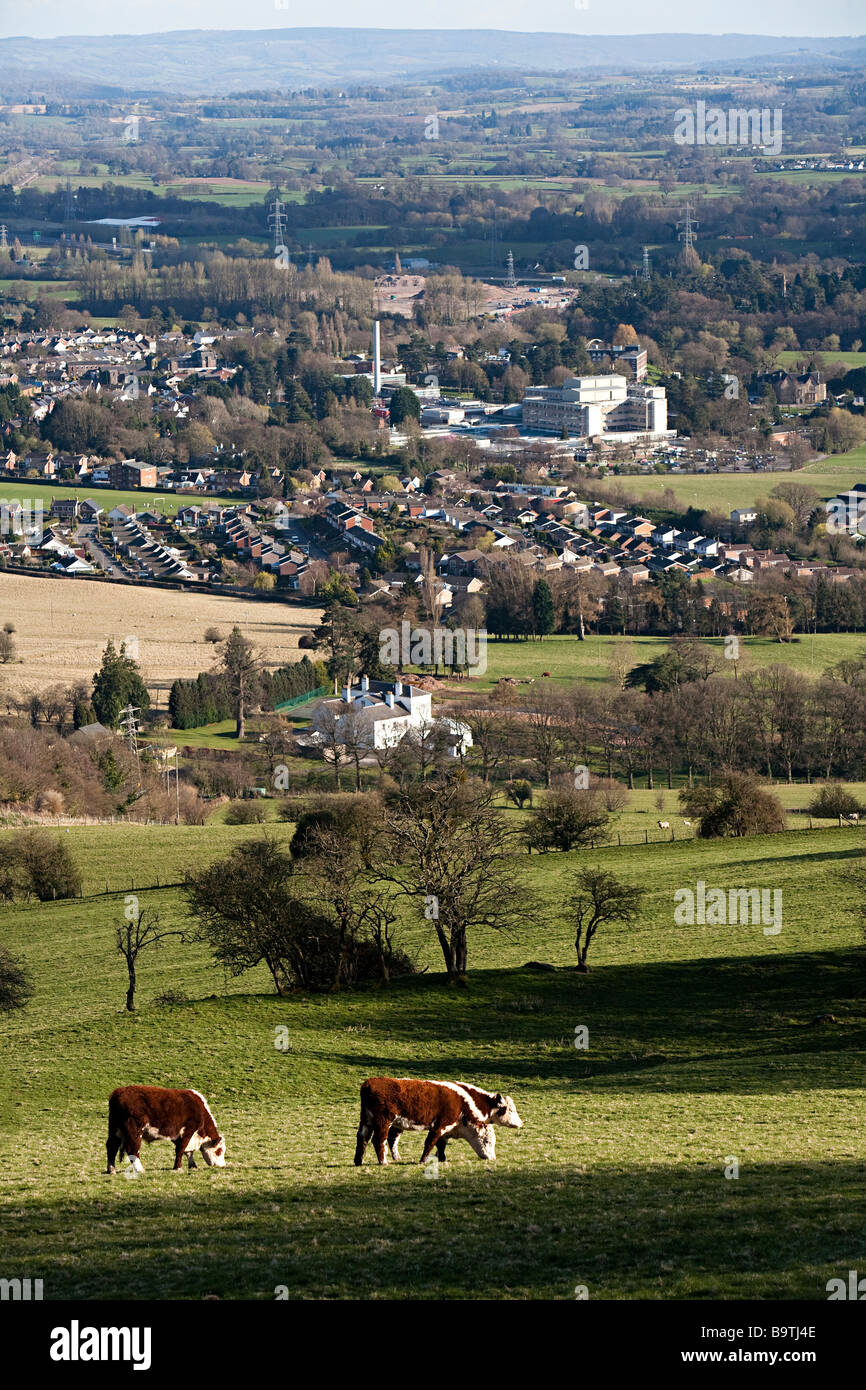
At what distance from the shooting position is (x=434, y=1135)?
10.4 m

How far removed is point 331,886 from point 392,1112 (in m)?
8.36

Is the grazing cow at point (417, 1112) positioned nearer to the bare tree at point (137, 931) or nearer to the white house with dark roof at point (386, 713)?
the bare tree at point (137, 931)

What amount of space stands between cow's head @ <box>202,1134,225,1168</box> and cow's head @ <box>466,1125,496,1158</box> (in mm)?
1604

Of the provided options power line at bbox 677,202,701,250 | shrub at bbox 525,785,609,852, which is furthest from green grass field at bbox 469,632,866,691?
power line at bbox 677,202,701,250

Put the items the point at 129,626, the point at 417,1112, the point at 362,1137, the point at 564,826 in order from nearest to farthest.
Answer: the point at 417,1112, the point at 362,1137, the point at 564,826, the point at 129,626

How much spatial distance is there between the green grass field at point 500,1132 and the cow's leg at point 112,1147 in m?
0.10

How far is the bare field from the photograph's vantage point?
49.6 m

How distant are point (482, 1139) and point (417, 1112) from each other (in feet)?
1.78

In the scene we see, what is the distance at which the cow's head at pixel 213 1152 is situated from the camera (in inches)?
419

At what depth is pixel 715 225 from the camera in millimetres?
150500

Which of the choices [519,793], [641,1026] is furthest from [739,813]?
[641,1026]

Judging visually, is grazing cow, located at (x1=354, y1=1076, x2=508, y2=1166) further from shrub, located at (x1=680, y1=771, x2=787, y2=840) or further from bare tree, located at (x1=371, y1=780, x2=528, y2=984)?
shrub, located at (x1=680, y1=771, x2=787, y2=840)

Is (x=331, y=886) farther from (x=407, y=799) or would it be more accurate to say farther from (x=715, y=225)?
(x=715, y=225)

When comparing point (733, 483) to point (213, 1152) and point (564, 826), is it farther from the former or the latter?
point (213, 1152)
